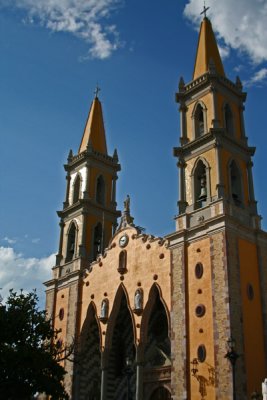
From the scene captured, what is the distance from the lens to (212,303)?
24.9m

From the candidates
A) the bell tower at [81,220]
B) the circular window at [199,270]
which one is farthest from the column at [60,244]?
the circular window at [199,270]

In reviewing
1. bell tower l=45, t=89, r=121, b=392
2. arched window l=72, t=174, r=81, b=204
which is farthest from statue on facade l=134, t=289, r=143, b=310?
arched window l=72, t=174, r=81, b=204

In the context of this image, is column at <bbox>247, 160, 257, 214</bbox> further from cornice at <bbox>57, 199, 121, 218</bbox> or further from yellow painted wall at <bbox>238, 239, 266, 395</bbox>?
cornice at <bbox>57, 199, 121, 218</bbox>

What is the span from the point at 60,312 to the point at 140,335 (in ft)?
27.2

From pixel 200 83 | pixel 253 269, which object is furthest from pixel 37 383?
pixel 200 83

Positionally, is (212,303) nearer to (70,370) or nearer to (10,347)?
(10,347)

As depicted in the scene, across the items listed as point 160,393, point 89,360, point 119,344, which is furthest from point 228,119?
point 89,360

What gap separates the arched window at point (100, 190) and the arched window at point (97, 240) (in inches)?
77.1

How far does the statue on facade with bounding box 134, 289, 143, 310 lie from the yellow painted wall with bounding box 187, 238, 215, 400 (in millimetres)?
3550

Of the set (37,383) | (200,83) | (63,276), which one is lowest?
(37,383)

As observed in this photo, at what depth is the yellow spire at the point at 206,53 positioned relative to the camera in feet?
106

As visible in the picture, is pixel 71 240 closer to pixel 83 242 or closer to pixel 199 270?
pixel 83 242

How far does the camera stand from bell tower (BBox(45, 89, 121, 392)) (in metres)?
34.4

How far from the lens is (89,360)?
32281mm
